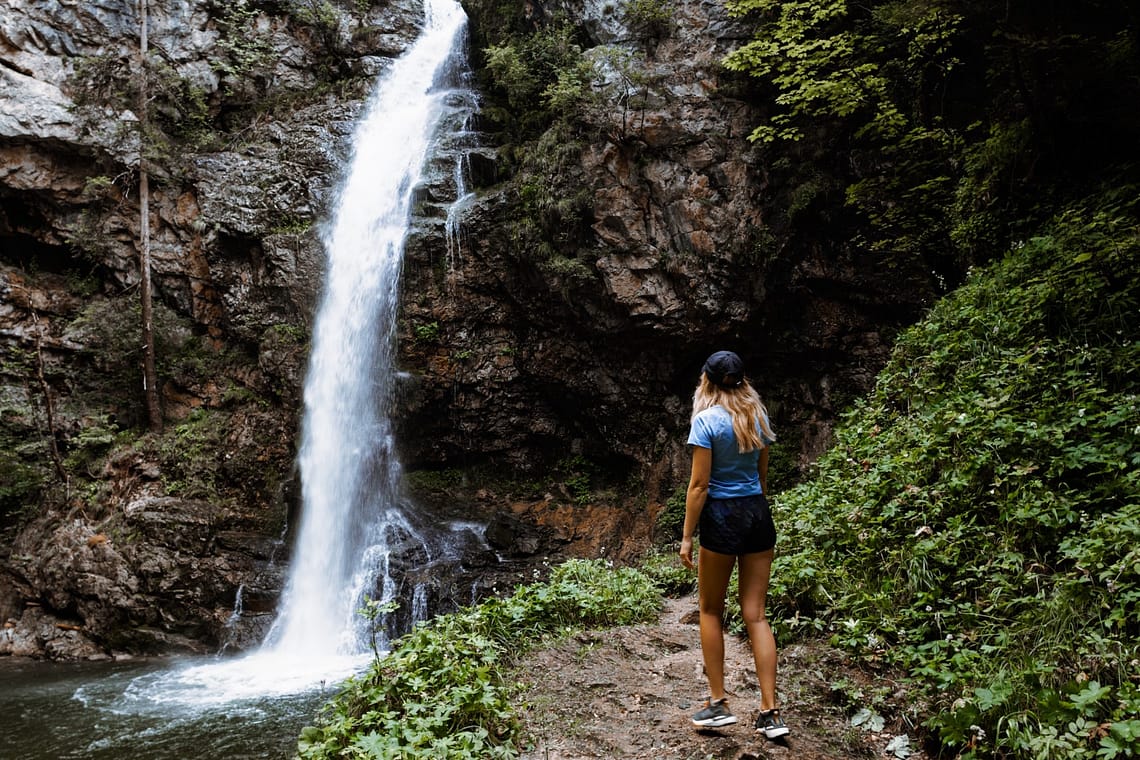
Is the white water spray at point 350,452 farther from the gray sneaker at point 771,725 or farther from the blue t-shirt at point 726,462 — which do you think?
the blue t-shirt at point 726,462

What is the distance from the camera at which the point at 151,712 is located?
7.64m

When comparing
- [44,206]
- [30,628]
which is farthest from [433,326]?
[44,206]

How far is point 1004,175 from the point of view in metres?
6.95

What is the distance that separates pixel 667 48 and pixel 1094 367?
931cm

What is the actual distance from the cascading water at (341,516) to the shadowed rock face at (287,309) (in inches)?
20.4

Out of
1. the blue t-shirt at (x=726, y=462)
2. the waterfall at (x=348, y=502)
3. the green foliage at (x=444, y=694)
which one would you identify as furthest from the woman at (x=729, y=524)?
the waterfall at (x=348, y=502)

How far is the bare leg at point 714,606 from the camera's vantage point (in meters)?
3.27

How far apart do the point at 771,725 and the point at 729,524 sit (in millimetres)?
969

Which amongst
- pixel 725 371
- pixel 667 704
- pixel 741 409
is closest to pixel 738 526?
pixel 741 409

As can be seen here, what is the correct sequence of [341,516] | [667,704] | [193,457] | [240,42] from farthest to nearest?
[240,42], [193,457], [341,516], [667,704]

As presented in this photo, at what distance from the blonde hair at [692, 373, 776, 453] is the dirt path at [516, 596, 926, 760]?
1437mm

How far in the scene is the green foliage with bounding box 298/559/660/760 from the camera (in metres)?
3.44

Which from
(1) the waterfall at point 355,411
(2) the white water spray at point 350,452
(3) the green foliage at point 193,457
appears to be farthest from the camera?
(3) the green foliage at point 193,457

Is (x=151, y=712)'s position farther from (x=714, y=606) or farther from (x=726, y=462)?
(x=726, y=462)
